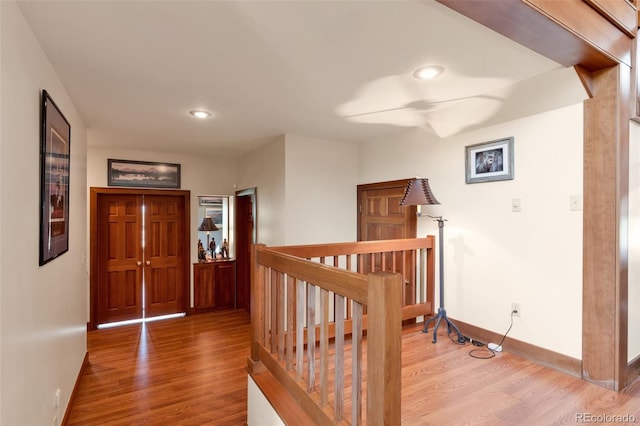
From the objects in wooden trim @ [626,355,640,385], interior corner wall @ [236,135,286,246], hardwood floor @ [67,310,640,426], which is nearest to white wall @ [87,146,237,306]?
interior corner wall @ [236,135,286,246]

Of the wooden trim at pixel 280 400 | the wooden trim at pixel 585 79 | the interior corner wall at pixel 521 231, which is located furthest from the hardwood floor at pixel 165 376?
the wooden trim at pixel 585 79

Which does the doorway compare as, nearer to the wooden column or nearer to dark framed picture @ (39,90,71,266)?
dark framed picture @ (39,90,71,266)

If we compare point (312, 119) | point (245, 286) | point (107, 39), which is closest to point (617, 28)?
point (312, 119)

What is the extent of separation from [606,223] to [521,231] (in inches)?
21.8

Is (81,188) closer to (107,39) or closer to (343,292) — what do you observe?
(107,39)

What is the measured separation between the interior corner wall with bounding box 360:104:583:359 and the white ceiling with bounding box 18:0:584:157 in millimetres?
200

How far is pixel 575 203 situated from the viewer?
2172 mm

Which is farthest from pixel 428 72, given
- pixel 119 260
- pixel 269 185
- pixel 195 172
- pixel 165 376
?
pixel 119 260

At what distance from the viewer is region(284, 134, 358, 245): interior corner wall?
367 cm

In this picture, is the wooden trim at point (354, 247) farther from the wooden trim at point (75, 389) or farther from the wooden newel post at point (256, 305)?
the wooden trim at point (75, 389)

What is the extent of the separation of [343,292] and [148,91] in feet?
7.02

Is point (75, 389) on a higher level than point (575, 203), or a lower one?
lower

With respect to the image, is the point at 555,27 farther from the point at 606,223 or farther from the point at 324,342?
the point at 324,342

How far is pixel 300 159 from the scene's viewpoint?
3.74 metres
